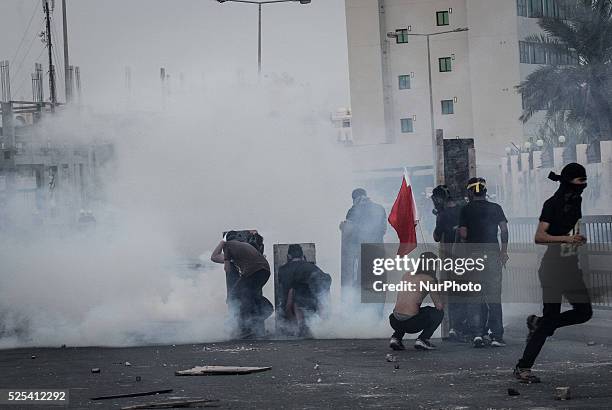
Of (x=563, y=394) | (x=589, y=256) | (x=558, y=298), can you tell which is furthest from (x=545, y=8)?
(x=563, y=394)

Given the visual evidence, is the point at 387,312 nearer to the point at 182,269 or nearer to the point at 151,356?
the point at 151,356

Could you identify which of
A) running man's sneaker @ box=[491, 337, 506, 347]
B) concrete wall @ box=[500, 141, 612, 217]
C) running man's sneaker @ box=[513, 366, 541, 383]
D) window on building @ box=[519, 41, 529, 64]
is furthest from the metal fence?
window on building @ box=[519, 41, 529, 64]

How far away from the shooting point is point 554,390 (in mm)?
10344

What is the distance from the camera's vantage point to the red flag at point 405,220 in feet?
51.4

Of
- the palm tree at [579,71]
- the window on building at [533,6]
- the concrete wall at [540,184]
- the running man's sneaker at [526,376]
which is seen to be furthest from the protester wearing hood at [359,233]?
the window on building at [533,6]

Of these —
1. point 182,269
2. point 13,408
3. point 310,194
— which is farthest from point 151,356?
point 310,194

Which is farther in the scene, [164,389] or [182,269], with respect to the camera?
[182,269]

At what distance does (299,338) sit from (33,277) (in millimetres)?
4070

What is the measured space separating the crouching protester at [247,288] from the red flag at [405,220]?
5.69ft

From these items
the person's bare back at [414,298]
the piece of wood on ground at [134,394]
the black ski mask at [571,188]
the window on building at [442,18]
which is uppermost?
the window on building at [442,18]

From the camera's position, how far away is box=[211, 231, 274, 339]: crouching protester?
16297 millimetres

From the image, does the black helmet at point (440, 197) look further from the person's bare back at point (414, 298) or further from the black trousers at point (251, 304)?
the black trousers at point (251, 304)

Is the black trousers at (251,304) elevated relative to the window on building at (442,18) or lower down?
lower down

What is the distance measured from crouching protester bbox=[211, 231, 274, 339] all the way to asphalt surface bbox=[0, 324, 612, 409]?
2.03 ft
